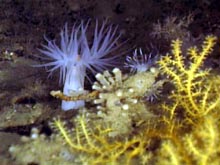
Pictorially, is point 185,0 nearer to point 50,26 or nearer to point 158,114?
point 50,26

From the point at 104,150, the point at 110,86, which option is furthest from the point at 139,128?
the point at 104,150

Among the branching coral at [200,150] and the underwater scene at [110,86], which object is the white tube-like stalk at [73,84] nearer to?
the underwater scene at [110,86]

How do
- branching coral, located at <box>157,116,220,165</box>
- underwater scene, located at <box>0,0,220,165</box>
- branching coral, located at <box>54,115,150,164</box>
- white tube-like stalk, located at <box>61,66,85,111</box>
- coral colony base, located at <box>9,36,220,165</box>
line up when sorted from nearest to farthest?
1. branching coral, located at <box>157,116,220,165</box>
2. coral colony base, located at <box>9,36,220,165</box>
3. branching coral, located at <box>54,115,150,164</box>
4. underwater scene, located at <box>0,0,220,165</box>
5. white tube-like stalk, located at <box>61,66,85,111</box>

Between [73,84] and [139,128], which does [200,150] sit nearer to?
[139,128]

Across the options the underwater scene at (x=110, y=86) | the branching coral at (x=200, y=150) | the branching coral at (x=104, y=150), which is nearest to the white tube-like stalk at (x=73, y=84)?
the underwater scene at (x=110, y=86)

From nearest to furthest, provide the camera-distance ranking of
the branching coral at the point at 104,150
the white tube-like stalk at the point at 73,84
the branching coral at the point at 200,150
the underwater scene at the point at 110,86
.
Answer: the branching coral at the point at 200,150 < the branching coral at the point at 104,150 < the underwater scene at the point at 110,86 < the white tube-like stalk at the point at 73,84

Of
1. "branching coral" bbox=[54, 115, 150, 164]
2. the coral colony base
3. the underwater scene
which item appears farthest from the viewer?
the underwater scene

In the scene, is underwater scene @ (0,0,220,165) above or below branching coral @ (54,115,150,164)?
above

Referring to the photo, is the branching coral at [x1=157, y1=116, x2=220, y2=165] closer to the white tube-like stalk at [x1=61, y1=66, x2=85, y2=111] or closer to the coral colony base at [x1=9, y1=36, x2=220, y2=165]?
the coral colony base at [x1=9, y1=36, x2=220, y2=165]

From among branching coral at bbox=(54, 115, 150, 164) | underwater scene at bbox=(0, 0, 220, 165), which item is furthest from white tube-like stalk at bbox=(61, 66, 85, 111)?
branching coral at bbox=(54, 115, 150, 164)
